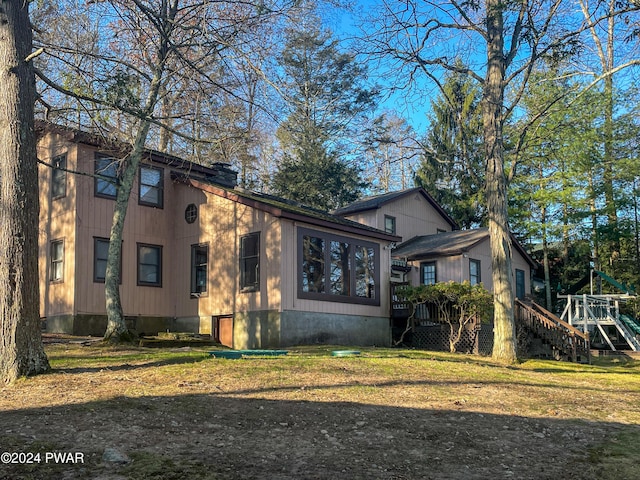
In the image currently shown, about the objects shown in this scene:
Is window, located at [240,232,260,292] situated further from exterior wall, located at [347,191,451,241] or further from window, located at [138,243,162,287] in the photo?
exterior wall, located at [347,191,451,241]

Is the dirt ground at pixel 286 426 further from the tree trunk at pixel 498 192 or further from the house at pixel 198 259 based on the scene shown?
the house at pixel 198 259

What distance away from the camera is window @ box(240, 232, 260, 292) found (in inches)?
672

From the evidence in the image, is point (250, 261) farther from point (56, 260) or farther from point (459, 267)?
point (459, 267)

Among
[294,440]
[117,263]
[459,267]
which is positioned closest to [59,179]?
[117,263]

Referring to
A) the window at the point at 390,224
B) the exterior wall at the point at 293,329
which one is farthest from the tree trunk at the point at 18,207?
the window at the point at 390,224

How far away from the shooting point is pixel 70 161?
1742cm

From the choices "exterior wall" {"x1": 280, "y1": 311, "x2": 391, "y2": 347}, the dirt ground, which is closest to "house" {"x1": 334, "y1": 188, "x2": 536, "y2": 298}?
"exterior wall" {"x1": 280, "y1": 311, "x2": 391, "y2": 347}

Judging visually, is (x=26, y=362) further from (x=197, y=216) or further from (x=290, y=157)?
(x=290, y=157)

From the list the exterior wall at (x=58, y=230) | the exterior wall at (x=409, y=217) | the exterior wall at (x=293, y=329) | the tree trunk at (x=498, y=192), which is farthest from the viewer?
the exterior wall at (x=409, y=217)

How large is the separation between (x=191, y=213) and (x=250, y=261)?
10.2 feet

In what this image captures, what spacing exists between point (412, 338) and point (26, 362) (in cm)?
1458

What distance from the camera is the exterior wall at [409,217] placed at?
90.9ft

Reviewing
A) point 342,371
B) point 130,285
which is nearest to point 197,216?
point 130,285

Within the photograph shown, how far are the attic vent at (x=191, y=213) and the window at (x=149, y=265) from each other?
126cm
